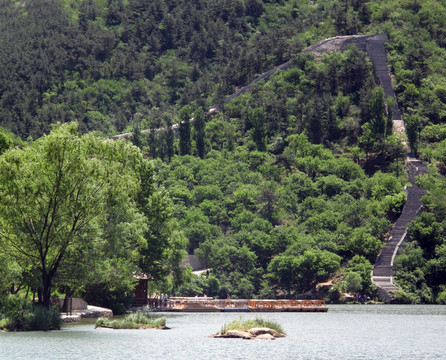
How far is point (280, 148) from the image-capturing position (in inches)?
5856

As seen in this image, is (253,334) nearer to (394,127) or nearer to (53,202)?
(53,202)

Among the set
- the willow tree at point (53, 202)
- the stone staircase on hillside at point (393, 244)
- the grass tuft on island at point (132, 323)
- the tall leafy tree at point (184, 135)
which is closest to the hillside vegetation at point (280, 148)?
the tall leafy tree at point (184, 135)

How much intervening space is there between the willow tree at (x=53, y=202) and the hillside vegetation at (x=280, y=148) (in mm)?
1870

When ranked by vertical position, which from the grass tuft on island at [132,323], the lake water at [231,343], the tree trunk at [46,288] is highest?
the tree trunk at [46,288]

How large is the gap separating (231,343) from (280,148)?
330ft

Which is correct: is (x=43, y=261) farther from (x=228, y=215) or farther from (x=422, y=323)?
(x=228, y=215)

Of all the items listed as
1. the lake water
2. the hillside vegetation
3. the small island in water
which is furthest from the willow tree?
the small island in water

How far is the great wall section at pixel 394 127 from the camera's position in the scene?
10675 cm

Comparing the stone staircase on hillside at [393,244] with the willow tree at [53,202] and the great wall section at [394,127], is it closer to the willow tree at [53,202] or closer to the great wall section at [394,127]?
the great wall section at [394,127]

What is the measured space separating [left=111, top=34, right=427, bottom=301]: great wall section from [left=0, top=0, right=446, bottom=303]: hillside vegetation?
4.81ft

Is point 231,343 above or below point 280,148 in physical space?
below

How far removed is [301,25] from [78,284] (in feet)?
467

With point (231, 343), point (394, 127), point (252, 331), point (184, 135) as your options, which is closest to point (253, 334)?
point (252, 331)

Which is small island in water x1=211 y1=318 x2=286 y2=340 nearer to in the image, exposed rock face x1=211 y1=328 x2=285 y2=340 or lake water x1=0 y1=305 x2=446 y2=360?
exposed rock face x1=211 y1=328 x2=285 y2=340
